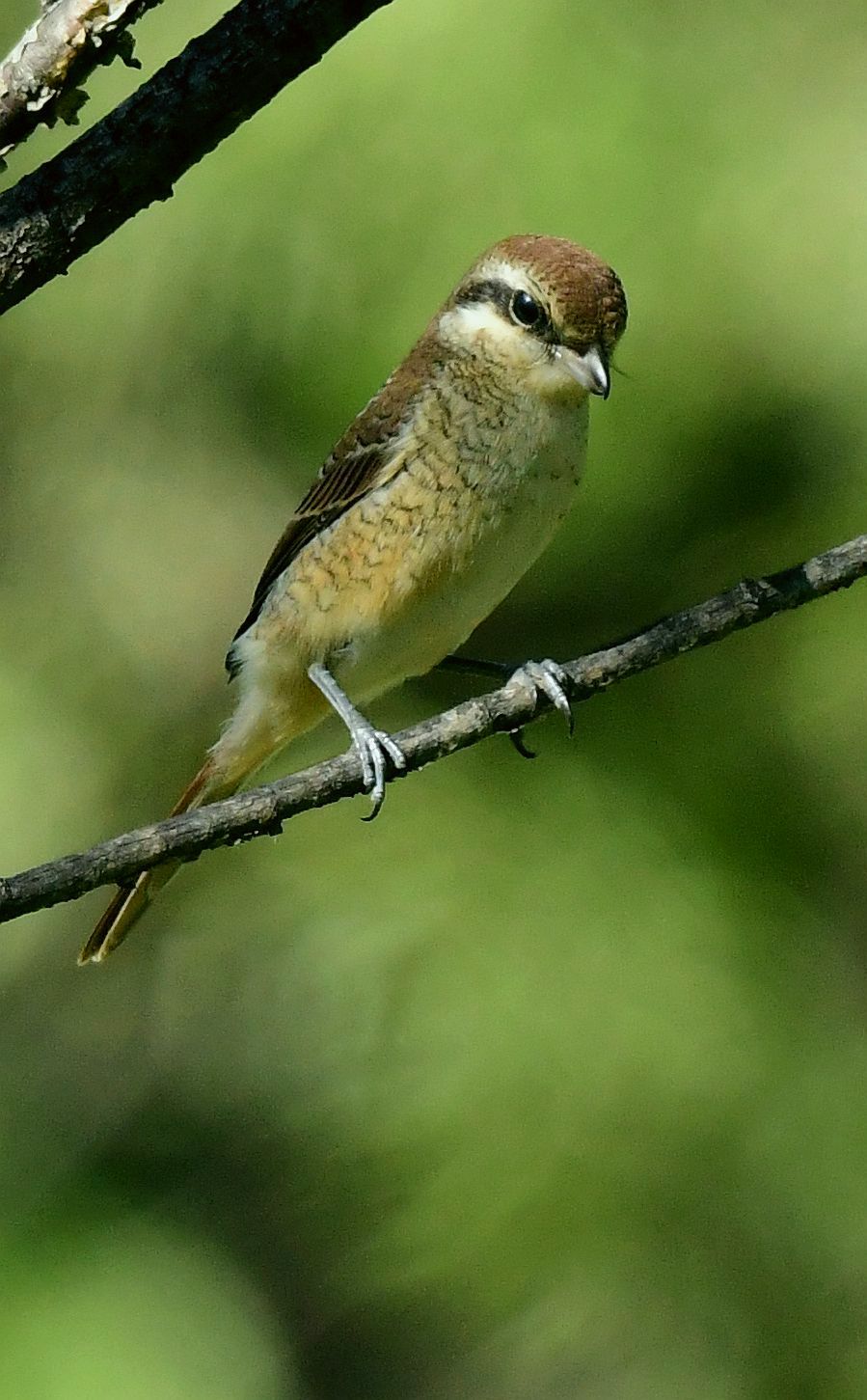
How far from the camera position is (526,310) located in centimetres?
228

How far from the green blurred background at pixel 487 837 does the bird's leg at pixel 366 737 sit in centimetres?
28

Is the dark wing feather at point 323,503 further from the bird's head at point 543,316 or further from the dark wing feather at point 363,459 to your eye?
the bird's head at point 543,316

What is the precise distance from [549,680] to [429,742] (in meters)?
0.48

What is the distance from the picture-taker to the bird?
2258 millimetres

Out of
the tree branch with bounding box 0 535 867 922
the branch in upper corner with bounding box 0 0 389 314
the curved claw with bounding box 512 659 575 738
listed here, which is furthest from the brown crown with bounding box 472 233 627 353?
the branch in upper corner with bounding box 0 0 389 314

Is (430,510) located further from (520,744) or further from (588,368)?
(520,744)

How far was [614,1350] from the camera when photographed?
2514 mm

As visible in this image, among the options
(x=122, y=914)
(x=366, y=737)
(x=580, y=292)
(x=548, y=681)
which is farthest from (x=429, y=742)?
(x=122, y=914)

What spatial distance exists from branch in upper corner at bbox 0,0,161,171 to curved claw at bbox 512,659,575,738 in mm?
833

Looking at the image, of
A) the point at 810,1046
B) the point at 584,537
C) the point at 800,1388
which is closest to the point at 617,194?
the point at 584,537

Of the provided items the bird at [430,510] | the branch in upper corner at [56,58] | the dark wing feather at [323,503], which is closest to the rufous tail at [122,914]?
the bird at [430,510]

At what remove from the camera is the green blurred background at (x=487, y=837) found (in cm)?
253

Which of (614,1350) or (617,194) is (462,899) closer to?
(614,1350)

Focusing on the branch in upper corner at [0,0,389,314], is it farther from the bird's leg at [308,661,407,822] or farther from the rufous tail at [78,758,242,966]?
the rufous tail at [78,758,242,966]
